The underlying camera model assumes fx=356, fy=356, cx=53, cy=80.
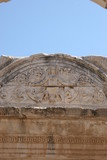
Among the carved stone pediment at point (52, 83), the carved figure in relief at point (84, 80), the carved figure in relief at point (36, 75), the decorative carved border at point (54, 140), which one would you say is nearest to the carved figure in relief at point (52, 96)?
the carved stone pediment at point (52, 83)

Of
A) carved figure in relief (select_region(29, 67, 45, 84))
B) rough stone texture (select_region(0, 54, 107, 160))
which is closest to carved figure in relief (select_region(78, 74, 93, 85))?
rough stone texture (select_region(0, 54, 107, 160))

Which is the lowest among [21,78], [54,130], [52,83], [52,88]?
[54,130]

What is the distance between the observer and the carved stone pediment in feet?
24.0

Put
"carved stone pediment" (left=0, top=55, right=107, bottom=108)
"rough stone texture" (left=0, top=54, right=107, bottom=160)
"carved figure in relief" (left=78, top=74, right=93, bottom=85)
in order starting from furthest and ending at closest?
1. "carved figure in relief" (left=78, top=74, right=93, bottom=85)
2. "carved stone pediment" (left=0, top=55, right=107, bottom=108)
3. "rough stone texture" (left=0, top=54, right=107, bottom=160)

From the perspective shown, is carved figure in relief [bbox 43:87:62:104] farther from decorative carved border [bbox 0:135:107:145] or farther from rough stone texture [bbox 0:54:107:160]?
decorative carved border [bbox 0:135:107:145]

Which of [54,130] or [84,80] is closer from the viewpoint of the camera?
[54,130]

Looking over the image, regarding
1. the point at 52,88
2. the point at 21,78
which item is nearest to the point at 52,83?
the point at 52,88

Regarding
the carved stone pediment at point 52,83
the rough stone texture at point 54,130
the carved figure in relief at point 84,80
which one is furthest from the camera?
the carved figure in relief at point 84,80

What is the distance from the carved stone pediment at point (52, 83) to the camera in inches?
288

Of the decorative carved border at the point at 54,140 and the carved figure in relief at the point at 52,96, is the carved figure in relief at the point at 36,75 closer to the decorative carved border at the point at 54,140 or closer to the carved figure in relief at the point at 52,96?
the carved figure in relief at the point at 52,96

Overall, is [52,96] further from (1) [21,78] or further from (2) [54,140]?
(2) [54,140]

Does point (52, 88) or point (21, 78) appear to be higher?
point (21, 78)

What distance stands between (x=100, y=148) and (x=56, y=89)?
5.13 feet

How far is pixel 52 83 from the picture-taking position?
7535 mm
